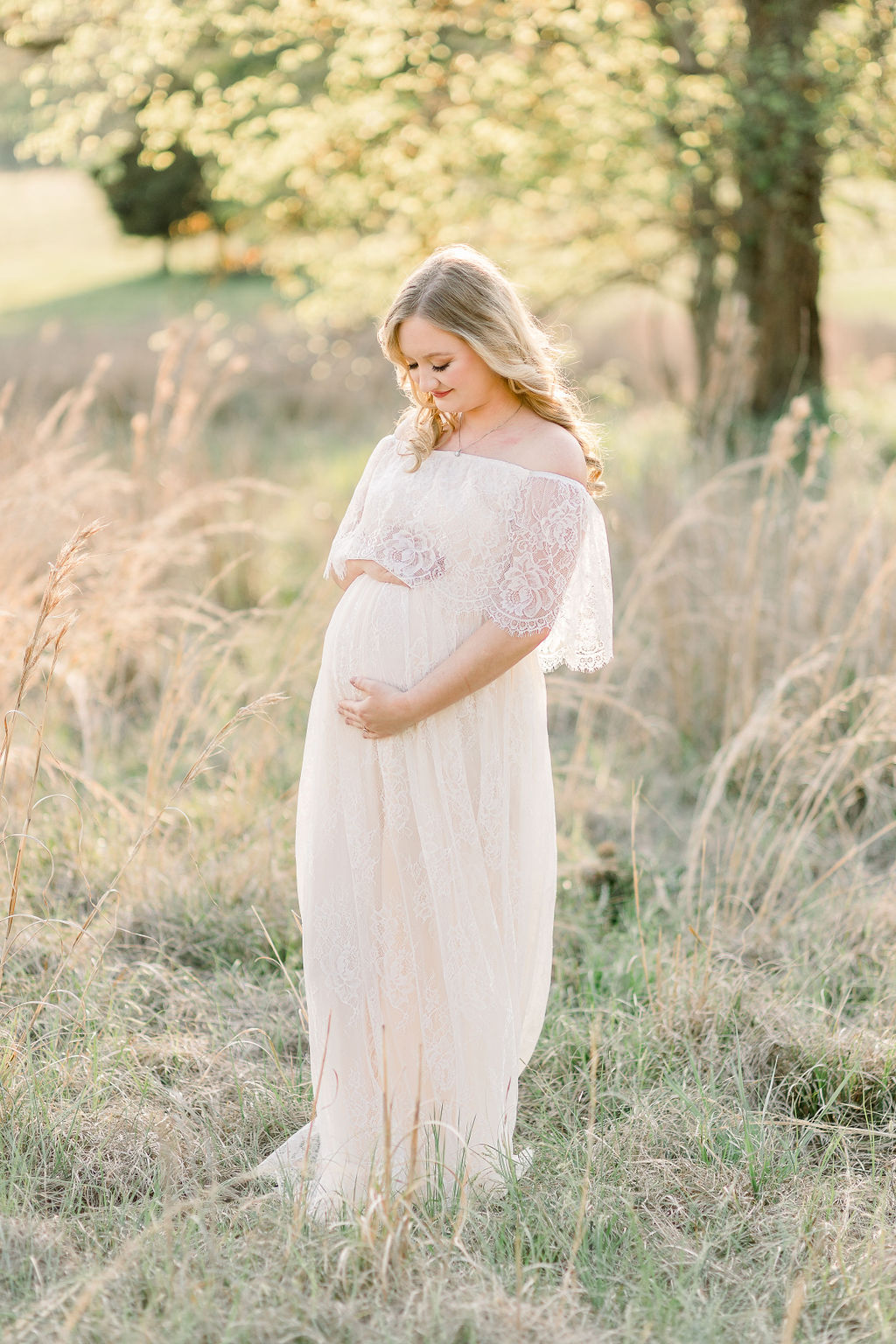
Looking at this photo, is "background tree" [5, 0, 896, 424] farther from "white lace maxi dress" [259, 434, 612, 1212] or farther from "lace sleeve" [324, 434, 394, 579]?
"white lace maxi dress" [259, 434, 612, 1212]

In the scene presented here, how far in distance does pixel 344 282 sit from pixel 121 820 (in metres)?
5.86

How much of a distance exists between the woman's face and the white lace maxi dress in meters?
0.11

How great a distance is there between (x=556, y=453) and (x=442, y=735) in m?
0.55

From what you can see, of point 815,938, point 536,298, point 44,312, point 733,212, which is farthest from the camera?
point 44,312

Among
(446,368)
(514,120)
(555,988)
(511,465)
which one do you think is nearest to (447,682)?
(511,465)

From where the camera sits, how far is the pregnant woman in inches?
A: 80.2

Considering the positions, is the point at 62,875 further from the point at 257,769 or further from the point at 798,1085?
the point at 798,1085

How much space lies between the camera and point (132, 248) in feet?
100

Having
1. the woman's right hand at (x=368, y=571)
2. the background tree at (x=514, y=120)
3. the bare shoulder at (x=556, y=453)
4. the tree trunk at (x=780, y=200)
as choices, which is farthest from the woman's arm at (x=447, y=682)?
the tree trunk at (x=780, y=200)

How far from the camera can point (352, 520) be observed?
225 centimetres

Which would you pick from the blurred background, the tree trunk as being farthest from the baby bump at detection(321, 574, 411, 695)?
the tree trunk

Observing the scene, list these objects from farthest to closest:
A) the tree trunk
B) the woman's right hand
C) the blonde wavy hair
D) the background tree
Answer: the background tree
the tree trunk
the woman's right hand
the blonde wavy hair

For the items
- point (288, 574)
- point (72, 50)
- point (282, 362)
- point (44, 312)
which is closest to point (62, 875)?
point (288, 574)

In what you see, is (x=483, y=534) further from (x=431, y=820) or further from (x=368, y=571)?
(x=431, y=820)
